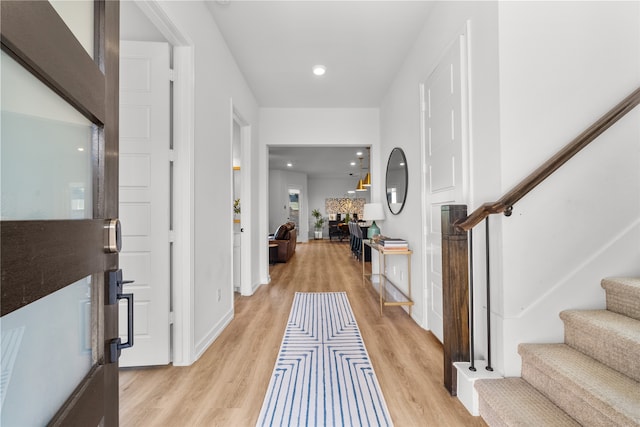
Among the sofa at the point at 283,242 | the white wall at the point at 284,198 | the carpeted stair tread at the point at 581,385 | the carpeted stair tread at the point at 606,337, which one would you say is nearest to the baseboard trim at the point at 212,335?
the carpeted stair tread at the point at 581,385

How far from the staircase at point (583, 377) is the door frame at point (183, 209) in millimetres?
1915

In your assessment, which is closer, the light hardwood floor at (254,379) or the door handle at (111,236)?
the door handle at (111,236)

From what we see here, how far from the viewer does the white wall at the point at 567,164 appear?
1.55 meters

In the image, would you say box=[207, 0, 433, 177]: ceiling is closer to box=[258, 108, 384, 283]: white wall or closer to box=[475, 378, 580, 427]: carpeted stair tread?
box=[258, 108, 384, 283]: white wall

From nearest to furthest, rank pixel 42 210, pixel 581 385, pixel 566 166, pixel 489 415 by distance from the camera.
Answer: pixel 42 210 < pixel 581 385 < pixel 489 415 < pixel 566 166

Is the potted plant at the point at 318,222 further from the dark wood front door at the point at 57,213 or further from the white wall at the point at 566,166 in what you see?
the dark wood front door at the point at 57,213

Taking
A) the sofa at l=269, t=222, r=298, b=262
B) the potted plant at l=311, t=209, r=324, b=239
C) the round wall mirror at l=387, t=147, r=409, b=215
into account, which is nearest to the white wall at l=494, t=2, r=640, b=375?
the round wall mirror at l=387, t=147, r=409, b=215

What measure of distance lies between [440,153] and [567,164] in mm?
900

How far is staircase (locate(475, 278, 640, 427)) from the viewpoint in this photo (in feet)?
3.67

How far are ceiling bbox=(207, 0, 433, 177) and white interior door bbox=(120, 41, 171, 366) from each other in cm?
95

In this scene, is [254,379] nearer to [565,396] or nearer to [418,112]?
[565,396]

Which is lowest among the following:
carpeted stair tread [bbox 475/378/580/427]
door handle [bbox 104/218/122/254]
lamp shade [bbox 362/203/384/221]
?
carpeted stair tread [bbox 475/378/580/427]

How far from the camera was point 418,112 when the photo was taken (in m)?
2.81

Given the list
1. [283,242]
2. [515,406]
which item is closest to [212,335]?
[515,406]
